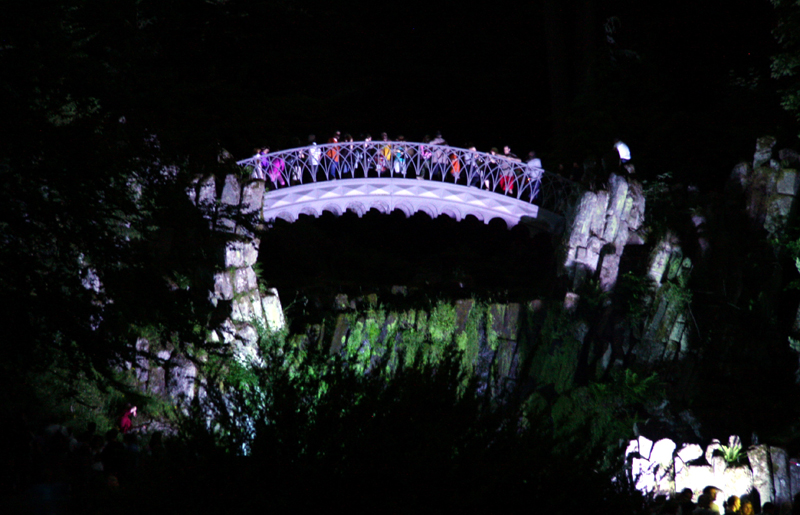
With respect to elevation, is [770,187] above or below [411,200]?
above

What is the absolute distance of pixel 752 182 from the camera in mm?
14250

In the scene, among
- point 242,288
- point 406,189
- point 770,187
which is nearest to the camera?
point 242,288

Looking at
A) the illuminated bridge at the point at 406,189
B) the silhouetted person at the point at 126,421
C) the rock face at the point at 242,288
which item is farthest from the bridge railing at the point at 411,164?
the silhouetted person at the point at 126,421

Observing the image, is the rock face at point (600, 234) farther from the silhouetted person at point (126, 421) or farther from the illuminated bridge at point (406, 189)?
the silhouetted person at point (126, 421)

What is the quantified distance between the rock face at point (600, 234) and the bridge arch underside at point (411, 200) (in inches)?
96.5

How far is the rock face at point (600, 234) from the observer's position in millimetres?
13852

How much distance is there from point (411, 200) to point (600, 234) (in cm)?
480

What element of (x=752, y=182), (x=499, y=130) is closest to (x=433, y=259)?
(x=499, y=130)

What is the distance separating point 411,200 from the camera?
1692 centimetres

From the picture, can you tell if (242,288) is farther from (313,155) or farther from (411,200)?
(411,200)

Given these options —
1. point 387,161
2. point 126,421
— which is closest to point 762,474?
point 126,421

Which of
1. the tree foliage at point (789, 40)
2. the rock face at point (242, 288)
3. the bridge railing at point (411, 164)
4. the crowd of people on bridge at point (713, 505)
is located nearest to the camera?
the crowd of people on bridge at point (713, 505)

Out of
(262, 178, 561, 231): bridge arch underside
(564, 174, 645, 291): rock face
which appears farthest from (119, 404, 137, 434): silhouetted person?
(564, 174, 645, 291): rock face

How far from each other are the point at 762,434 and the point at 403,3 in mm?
19624
